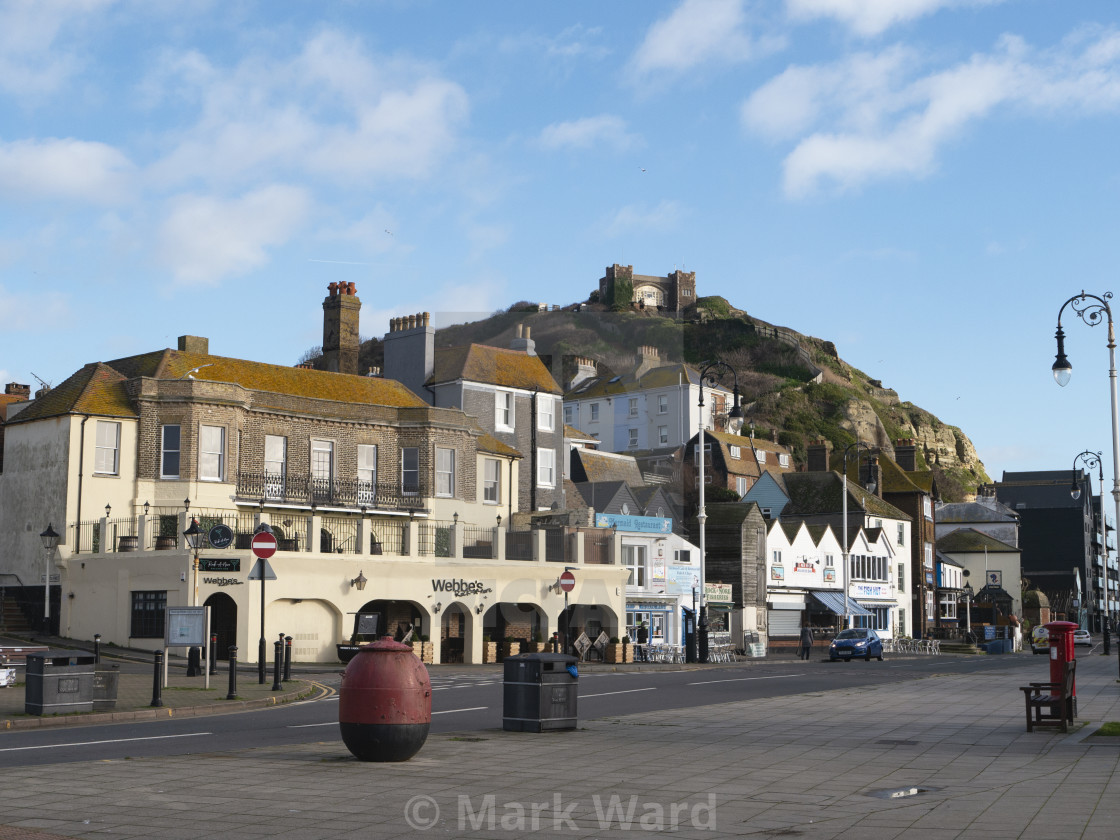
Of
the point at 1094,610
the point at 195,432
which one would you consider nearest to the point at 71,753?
the point at 195,432

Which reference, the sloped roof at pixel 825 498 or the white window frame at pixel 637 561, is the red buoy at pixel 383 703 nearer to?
the white window frame at pixel 637 561

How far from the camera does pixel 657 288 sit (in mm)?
163250

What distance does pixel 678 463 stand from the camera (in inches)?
3250

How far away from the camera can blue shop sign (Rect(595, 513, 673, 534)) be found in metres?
53.7

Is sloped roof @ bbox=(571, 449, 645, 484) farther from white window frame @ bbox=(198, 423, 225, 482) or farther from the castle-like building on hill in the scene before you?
the castle-like building on hill

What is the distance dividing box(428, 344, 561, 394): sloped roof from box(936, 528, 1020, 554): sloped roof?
55.1m

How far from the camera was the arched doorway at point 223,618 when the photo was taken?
38.1 meters

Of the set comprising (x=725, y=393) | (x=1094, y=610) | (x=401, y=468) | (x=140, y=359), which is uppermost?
(x=725, y=393)

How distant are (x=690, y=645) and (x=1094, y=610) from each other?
102669 mm

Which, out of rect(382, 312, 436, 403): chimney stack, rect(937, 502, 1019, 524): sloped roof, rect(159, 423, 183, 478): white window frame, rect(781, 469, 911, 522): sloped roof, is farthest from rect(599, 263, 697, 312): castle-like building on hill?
rect(159, 423, 183, 478): white window frame

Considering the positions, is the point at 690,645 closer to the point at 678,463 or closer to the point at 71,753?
the point at 71,753

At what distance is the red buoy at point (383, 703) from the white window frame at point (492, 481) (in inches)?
1441

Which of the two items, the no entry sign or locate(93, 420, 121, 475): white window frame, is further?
locate(93, 420, 121, 475): white window frame

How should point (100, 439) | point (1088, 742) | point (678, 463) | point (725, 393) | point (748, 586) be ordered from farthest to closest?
point (725, 393)
point (678, 463)
point (748, 586)
point (100, 439)
point (1088, 742)
